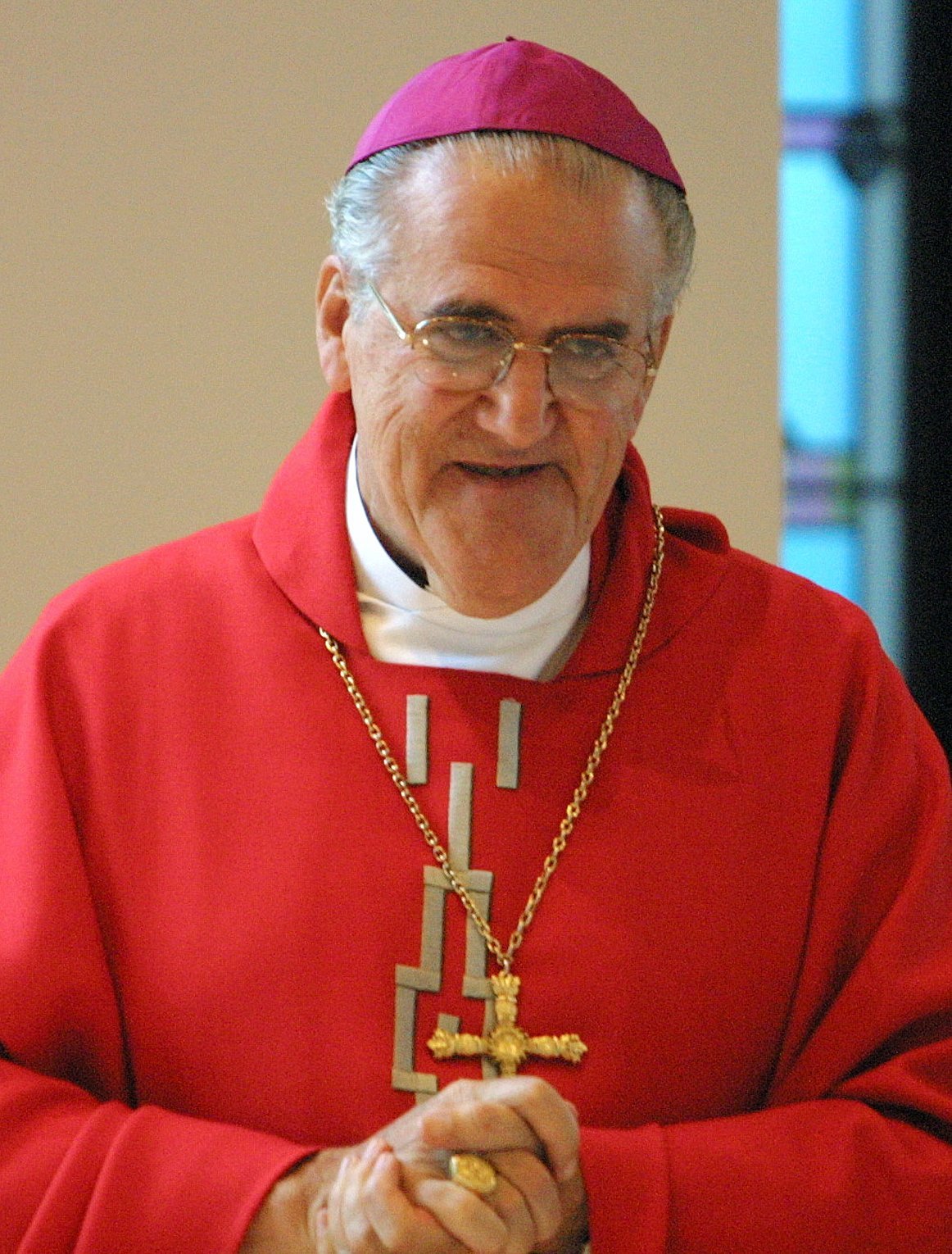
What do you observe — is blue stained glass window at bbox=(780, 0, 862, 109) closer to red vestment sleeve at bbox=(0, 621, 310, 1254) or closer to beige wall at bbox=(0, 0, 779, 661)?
beige wall at bbox=(0, 0, 779, 661)

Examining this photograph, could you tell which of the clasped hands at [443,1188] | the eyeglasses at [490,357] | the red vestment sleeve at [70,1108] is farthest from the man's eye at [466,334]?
the clasped hands at [443,1188]

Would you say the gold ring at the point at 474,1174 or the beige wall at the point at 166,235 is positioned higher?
the beige wall at the point at 166,235

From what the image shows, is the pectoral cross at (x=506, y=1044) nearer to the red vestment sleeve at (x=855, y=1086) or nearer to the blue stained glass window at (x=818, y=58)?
the red vestment sleeve at (x=855, y=1086)

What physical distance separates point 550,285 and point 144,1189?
1170 mm

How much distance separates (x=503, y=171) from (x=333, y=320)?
364mm

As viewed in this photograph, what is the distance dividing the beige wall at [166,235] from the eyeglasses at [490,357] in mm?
1580

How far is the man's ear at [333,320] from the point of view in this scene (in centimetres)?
241

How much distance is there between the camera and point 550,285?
218 cm

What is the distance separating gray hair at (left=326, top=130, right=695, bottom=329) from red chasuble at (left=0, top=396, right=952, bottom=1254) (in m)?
0.37

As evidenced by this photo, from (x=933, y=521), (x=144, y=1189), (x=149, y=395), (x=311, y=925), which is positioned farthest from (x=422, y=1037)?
(x=933, y=521)

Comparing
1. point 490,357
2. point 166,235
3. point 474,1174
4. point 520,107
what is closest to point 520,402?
point 490,357

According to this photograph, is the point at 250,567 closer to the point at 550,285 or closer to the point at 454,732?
the point at 454,732

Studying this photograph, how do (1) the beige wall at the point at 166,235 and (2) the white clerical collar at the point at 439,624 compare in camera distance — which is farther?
(1) the beige wall at the point at 166,235

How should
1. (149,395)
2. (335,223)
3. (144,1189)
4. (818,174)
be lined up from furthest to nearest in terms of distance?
(818,174) < (149,395) < (335,223) < (144,1189)
